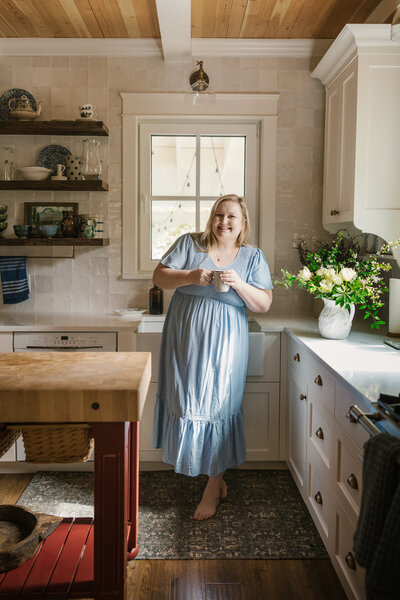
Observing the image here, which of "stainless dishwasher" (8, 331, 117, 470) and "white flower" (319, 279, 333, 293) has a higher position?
"white flower" (319, 279, 333, 293)

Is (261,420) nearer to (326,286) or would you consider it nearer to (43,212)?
(326,286)

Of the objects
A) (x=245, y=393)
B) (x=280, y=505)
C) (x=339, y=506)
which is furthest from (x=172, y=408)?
(x=339, y=506)

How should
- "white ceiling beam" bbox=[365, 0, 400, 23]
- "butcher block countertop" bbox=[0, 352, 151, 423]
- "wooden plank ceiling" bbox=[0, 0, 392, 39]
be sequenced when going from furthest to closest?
"wooden plank ceiling" bbox=[0, 0, 392, 39]
"white ceiling beam" bbox=[365, 0, 400, 23]
"butcher block countertop" bbox=[0, 352, 151, 423]

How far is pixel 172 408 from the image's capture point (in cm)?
259

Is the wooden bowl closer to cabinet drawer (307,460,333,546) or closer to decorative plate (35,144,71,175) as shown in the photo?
cabinet drawer (307,460,333,546)

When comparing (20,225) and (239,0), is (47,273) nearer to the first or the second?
(20,225)

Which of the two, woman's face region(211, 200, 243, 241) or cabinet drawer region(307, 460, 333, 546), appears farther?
woman's face region(211, 200, 243, 241)

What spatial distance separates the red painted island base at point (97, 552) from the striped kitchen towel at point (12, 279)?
183 centimetres

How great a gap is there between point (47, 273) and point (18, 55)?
1.41 m

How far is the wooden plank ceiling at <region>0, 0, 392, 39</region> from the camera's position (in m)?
2.90

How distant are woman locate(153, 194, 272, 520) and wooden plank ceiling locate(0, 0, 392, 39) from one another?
1204 mm

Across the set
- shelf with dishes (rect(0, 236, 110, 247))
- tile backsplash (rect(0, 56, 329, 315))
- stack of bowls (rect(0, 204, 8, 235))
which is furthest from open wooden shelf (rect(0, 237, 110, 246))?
tile backsplash (rect(0, 56, 329, 315))

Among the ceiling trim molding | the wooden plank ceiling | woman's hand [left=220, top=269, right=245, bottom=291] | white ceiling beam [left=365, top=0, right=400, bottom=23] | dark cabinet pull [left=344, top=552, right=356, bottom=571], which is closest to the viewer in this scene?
dark cabinet pull [left=344, top=552, right=356, bottom=571]

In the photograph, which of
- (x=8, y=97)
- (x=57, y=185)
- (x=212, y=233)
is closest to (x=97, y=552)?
(x=212, y=233)
